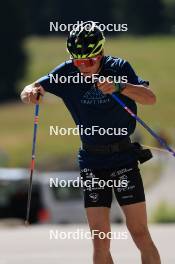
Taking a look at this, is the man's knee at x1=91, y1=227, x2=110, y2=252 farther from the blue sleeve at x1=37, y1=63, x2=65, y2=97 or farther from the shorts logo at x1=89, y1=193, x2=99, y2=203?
the blue sleeve at x1=37, y1=63, x2=65, y2=97

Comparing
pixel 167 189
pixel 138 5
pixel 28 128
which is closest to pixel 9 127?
pixel 28 128

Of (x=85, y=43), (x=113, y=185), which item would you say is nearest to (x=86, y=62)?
(x=85, y=43)

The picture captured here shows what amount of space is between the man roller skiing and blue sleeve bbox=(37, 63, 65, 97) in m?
0.03

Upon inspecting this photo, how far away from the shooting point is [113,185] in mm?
6840

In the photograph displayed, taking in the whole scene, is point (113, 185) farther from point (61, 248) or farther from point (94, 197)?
point (61, 248)

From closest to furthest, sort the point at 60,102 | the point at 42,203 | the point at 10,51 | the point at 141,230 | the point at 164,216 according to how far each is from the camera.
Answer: the point at 141,230 → the point at 42,203 → the point at 164,216 → the point at 60,102 → the point at 10,51

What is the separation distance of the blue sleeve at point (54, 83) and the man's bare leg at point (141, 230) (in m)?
0.98

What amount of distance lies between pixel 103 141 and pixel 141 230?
0.68 metres

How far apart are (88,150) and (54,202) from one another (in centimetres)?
1080

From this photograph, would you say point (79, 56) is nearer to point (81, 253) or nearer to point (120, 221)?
point (81, 253)
